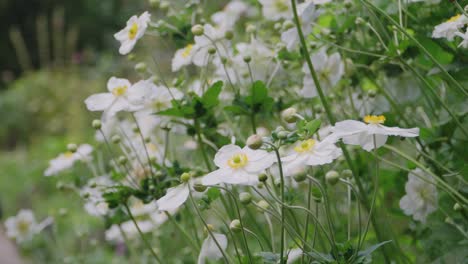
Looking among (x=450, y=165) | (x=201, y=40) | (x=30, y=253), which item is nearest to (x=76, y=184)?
(x=201, y=40)

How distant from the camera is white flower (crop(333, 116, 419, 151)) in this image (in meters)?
0.66

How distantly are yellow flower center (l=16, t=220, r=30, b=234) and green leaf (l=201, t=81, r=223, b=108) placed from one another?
107 cm

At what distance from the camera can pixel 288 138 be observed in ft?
2.13

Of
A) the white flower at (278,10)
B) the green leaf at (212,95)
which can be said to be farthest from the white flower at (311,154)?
the white flower at (278,10)

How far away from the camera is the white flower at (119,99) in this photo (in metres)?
0.89

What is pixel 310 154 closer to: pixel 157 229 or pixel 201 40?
pixel 201 40

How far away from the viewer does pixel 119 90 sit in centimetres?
91

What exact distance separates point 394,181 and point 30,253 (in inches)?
88.5

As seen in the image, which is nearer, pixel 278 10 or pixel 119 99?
pixel 119 99

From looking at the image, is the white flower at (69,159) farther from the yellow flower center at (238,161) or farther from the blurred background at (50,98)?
the yellow flower center at (238,161)

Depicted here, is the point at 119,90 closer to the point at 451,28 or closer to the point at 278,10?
the point at 278,10

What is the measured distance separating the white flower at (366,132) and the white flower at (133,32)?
372 mm

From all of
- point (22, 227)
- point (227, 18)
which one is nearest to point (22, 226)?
point (22, 227)

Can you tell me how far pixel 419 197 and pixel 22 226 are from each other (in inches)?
50.2
